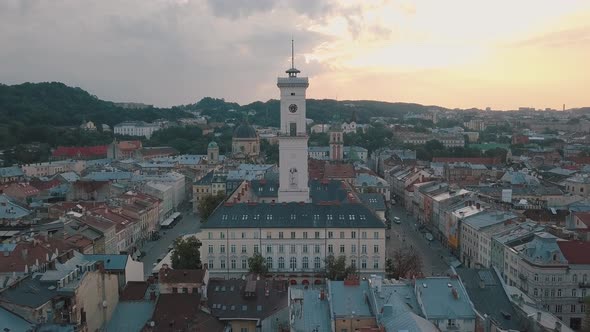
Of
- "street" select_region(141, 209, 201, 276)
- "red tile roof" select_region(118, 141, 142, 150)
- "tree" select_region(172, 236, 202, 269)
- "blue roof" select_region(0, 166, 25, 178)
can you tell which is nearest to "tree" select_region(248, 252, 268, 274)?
"tree" select_region(172, 236, 202, 269)

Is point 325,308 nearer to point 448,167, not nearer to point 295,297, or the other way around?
point 295,297

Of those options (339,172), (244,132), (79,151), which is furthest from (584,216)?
(79,151)

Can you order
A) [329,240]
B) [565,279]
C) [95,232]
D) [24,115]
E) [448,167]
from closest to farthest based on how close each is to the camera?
[565,279], [329,240], [95,232], [448,167], [24,115]

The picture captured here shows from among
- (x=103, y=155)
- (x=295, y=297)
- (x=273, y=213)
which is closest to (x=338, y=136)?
(x=103, y=155)

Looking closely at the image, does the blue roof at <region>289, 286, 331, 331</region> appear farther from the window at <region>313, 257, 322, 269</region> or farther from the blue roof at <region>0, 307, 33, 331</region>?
the window at <region>313, 257, 322, 269</region>

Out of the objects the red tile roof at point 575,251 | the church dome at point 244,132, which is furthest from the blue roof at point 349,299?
the church dome at point 244,132

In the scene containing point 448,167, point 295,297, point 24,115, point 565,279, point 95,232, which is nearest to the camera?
point 295,297
